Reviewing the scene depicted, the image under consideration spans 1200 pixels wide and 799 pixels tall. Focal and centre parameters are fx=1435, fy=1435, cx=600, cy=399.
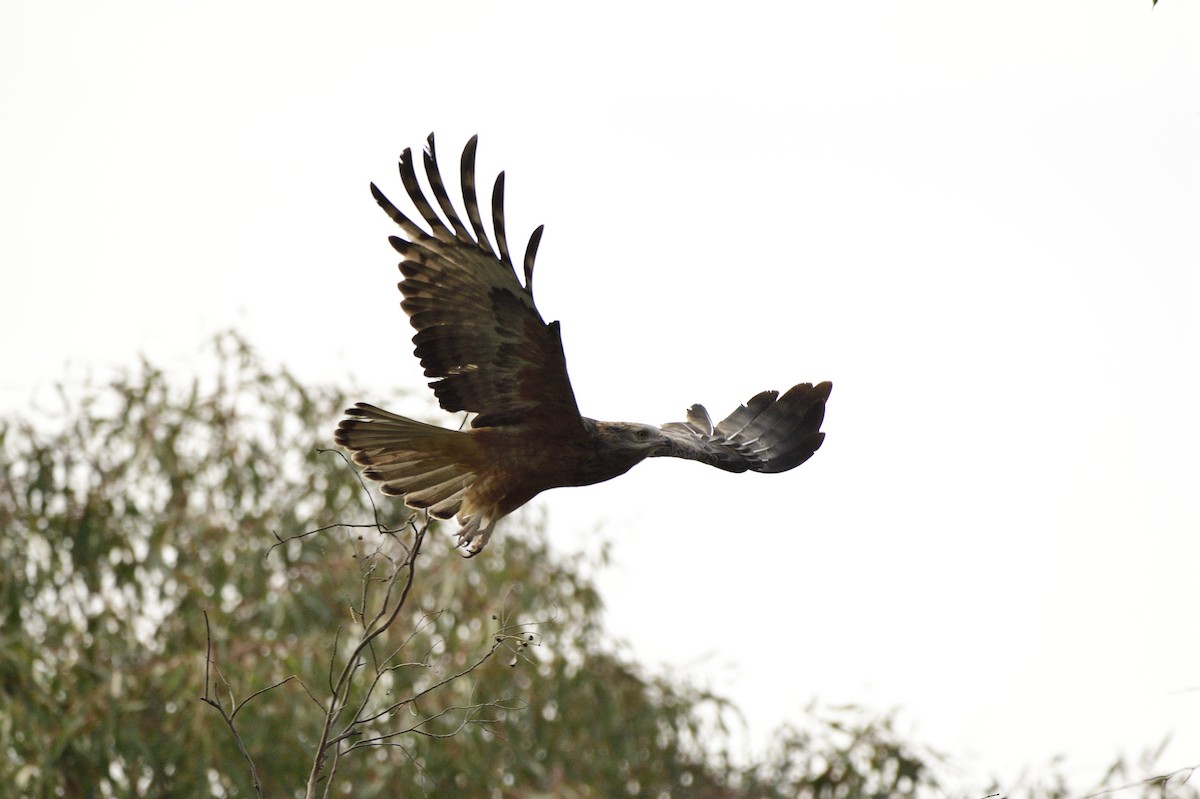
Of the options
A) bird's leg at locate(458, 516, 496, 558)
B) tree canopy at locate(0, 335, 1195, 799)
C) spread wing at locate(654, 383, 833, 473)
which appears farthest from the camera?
tree canopy at locate(0, 335, 1195, 799)

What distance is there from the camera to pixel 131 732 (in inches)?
222

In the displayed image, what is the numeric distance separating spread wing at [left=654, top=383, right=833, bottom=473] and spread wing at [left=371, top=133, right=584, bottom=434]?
65cm

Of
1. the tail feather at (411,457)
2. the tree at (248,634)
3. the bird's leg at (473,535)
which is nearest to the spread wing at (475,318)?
the tail feather at (411,457)

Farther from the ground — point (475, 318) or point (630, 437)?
point (475, 318)

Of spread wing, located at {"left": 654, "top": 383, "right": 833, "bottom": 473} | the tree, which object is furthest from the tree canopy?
spread wing, located at {"left": 654, "top": 383, "right": 833, "bottom": 473}

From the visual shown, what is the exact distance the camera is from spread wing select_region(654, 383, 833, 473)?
3842 mm

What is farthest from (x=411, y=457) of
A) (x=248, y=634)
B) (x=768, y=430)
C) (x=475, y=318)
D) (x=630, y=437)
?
(x=248, y=634)

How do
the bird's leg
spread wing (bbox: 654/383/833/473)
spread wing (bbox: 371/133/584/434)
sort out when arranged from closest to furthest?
spread wing (bbox: 371/133/584/434)
the bird's leg
spread wing (bbox: 654/383/833/473)

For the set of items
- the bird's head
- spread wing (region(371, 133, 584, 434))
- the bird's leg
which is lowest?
the bird's leg

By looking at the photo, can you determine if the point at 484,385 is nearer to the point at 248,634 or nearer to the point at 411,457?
the point at 411,457

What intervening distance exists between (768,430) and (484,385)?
41.7 inches

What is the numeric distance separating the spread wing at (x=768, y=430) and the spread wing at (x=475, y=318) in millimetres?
645

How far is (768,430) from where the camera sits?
401 cm

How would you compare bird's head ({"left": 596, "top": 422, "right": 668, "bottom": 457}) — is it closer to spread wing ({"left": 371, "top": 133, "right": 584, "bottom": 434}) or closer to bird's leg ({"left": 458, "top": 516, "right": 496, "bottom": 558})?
spread wing ({"left": 371, "top": 133, "right": 584, "bottom": 434})
